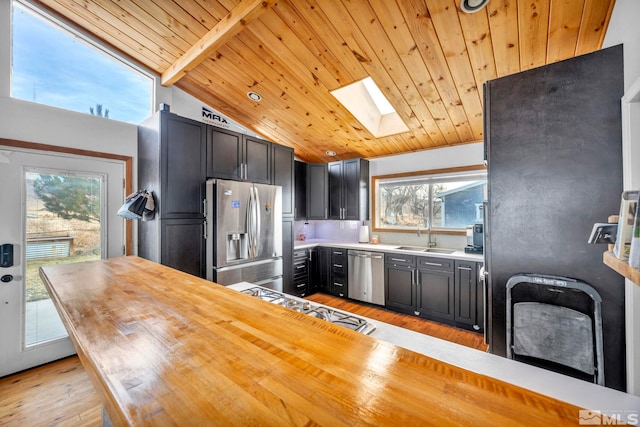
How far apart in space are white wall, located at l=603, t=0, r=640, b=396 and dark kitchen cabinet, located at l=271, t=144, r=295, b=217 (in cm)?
331

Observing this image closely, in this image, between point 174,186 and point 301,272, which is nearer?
point 174,186

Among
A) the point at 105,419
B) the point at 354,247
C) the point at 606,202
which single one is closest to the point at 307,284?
the point at 354,247

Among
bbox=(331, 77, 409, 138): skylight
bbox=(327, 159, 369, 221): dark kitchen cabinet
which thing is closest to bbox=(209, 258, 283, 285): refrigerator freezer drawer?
bbox=(327, 159, 369, 221): dark kitchen cabinet

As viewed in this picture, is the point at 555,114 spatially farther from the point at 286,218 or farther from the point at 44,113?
the point at 44,113

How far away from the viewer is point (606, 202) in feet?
4.72

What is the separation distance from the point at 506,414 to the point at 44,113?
3837 millimetres

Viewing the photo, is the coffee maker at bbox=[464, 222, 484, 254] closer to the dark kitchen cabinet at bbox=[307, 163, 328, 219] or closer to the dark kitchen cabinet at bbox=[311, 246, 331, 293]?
the dark kitchen cabinet at bbox=[311, 246, 331, 293]

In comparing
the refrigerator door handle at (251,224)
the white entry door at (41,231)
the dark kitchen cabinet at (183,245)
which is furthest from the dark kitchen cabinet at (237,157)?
the white entry door at (41,231)

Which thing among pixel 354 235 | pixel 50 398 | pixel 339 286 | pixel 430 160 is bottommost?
pixel 50 398

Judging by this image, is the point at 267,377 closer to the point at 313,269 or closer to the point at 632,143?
the point at 632,143

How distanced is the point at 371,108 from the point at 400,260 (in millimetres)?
2224

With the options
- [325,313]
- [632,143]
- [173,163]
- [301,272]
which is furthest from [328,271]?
[632,143]

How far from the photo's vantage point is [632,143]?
130cm

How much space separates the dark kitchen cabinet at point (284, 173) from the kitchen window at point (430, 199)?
5.15 ft
